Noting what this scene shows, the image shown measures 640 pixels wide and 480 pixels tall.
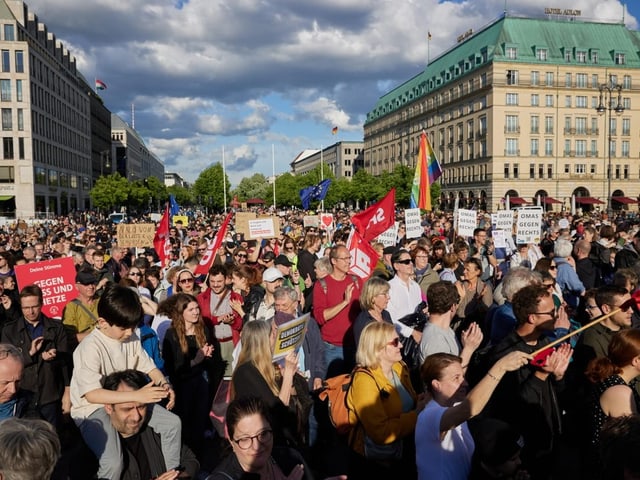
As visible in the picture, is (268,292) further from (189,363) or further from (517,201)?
(517,201)

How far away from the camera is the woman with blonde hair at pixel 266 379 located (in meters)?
4.16

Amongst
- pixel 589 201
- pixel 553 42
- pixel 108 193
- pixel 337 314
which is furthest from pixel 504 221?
pixel 553 42

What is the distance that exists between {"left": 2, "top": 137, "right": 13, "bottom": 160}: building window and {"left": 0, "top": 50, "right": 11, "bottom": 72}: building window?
23.7ft

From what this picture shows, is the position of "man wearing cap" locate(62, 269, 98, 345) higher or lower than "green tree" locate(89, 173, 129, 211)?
lower

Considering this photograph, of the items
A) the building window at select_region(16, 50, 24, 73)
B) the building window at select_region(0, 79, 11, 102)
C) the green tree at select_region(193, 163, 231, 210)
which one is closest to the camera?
the building window at select_region(0, 79, 11, 102)

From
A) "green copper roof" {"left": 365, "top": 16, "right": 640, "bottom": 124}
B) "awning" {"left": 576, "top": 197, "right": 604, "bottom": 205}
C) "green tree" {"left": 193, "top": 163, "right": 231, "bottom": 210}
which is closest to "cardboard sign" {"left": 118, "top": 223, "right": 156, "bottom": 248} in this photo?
"green copper roof" {"left": 365, "top": 16, "right": 640, "bottom": 124}

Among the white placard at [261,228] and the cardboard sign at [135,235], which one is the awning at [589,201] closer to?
the white placard at [261,228]

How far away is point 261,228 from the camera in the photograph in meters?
13.8

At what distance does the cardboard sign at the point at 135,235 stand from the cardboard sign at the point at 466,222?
7.65 metres

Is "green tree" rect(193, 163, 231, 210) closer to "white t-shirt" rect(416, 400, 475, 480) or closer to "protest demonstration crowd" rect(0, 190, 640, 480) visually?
"protest demonstration crowd" rect(0, 190, 640, 480)

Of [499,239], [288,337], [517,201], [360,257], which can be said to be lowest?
[288,337]

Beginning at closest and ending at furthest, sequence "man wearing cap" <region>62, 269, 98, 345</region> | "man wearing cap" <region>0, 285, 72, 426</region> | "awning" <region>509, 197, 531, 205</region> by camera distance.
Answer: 1. "man wearing cap" <region>0, 285, 72, 426</region>
2. "man wearing cap" <region>62, 269, 98, 345</region>
3. "awning" <region>509, 197, 531, 205</region>

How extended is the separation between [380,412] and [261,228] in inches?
397

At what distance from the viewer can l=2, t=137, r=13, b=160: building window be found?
200ft
